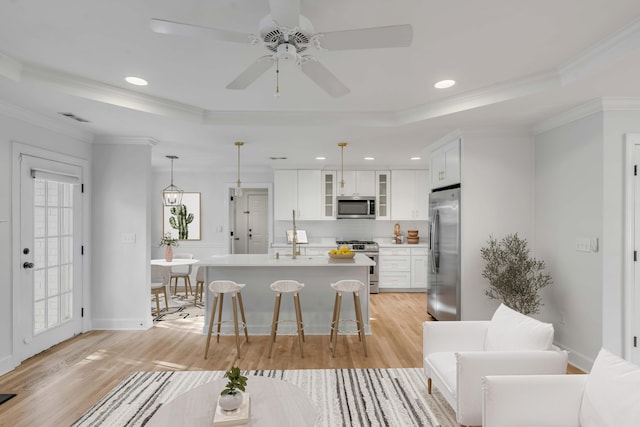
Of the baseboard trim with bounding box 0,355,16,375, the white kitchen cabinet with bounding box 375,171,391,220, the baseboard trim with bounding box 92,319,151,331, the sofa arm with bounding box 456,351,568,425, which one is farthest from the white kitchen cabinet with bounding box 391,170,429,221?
the baseboard trim with bounding box 0,355,16,375

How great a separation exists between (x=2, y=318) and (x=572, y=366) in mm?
5370

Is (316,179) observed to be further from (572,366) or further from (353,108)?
(572,366)

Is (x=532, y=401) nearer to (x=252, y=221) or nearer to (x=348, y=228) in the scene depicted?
(x=348, y=228)

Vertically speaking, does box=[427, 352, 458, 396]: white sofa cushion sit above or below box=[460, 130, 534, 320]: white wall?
below

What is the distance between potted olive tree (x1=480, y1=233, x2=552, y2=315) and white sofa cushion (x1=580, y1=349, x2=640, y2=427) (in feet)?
6.60

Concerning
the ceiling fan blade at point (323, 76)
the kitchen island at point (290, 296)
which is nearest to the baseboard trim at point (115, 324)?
the kitchen island at point (290, 296)

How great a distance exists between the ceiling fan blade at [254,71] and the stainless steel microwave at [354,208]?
4.93 metres

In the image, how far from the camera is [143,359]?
142 inches

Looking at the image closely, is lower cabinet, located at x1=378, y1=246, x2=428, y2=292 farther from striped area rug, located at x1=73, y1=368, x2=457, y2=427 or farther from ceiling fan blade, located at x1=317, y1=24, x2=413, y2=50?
ceiling fan blade, located at x1=317, y1=24, x2=413, y2=50

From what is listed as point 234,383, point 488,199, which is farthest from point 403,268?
point 234,383

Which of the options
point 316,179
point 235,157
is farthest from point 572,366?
point 235,157

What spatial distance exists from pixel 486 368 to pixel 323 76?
1.95 metres

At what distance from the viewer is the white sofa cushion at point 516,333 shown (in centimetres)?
219

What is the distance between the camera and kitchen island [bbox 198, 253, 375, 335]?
14.5 ft
